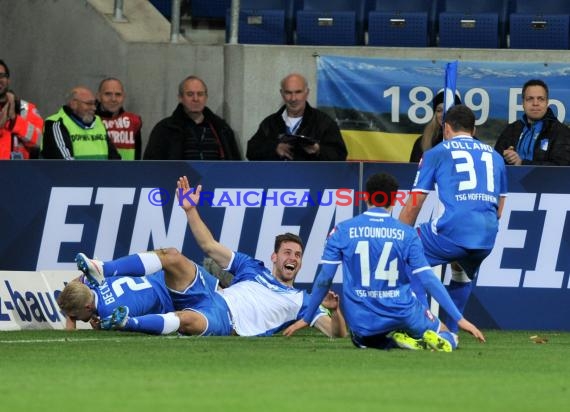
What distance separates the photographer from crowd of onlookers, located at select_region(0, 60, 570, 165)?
47.5 feet

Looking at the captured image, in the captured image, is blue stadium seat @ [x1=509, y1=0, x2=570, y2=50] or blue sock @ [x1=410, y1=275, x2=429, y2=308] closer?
blue sock @ [x1=410, y1=275, x2=429, y2=308]

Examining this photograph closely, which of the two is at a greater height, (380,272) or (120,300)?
(380,272)

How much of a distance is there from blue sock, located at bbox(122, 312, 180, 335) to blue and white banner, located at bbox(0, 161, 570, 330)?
2345mm

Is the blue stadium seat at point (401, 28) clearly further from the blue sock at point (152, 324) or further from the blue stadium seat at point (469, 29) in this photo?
the blue sock at point (152, 324)

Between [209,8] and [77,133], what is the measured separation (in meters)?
3.93

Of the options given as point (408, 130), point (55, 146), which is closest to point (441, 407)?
point (55, 146)

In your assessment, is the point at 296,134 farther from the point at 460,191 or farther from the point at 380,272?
the point at 380,272

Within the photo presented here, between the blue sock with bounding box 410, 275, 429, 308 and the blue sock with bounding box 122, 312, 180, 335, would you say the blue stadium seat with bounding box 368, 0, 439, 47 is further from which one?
the blue sock with bounding box 122, 312, 180, 335

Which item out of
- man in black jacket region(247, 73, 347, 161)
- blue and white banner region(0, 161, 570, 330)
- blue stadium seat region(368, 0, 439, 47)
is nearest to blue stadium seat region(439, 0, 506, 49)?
blue stadium seat region(368, 0, 439, 47)

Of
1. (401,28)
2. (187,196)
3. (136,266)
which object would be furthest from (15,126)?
(401,28)

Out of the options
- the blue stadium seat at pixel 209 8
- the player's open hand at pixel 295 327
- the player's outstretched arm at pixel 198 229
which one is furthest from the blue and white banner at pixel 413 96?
the player's open hand at pixel 295 327

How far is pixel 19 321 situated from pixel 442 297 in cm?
469

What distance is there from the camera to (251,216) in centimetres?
1430

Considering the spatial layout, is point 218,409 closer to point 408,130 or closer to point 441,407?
point 441,407
